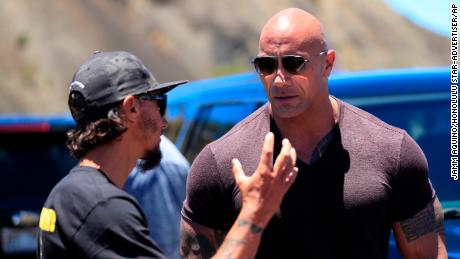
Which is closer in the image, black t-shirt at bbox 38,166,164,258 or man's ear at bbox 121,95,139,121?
Answer: black t-shirt at bbox 38,166,164,258

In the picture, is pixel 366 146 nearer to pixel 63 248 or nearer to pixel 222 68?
pixel 63 248

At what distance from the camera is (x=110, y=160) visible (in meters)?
3.24

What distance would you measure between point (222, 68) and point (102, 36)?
7434 mm

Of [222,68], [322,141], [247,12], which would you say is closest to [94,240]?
[322,141]

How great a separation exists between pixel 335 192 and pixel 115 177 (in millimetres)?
900

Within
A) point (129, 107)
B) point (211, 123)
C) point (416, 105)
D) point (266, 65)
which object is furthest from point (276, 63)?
point (211, 123)

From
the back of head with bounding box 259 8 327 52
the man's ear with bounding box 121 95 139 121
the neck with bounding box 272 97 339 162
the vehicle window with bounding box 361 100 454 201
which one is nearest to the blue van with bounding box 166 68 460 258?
the vehicle window with bounding box 361 100 454 201

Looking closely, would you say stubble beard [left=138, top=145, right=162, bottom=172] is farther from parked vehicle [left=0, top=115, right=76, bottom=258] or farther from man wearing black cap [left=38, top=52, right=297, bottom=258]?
parked vehicle [left=0, top=115, right=76, bottom=258]

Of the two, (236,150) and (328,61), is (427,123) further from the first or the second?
(236,150)

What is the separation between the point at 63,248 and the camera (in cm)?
300

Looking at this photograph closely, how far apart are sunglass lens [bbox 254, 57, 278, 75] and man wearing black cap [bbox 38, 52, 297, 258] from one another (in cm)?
49

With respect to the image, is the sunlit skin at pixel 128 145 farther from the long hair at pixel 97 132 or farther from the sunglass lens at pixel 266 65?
the sunglass lens at pixel 266 65

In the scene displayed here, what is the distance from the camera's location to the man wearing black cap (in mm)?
2955

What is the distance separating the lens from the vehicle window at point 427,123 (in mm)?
4949
